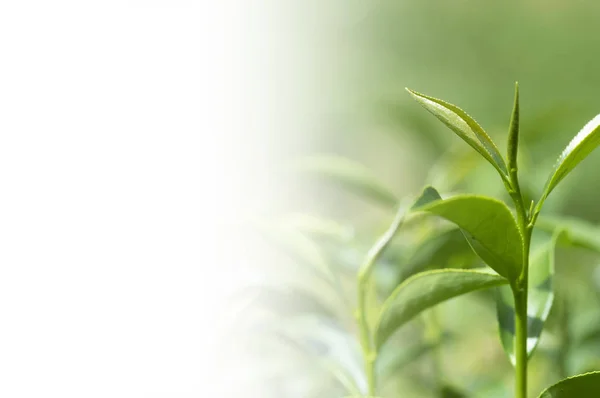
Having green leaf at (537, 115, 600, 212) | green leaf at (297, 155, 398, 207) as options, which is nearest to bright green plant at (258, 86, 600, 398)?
green leaf at (537, 115, 600, 212)

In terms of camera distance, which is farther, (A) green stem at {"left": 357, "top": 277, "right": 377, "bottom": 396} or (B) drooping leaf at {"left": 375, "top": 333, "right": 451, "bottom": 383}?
(B) drooping leaf at {"left": 375, "top": 333, "right": 451, "bottom": 383}

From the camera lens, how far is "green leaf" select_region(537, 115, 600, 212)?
380 mm

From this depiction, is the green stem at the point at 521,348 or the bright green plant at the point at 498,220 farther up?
the bright green plant at the point at 498,220

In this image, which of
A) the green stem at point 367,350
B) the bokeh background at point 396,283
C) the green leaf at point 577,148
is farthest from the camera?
the bokeh background at point 396,283

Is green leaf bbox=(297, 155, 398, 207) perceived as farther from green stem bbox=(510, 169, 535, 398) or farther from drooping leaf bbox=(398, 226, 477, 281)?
green stem bbox=(510, 169, 535, 398)

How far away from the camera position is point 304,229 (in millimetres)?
697

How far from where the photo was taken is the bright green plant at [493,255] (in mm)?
387

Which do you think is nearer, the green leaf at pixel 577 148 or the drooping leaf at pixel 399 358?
the green leaf at pixel 577 148

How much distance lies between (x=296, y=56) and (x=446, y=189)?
3018 mm

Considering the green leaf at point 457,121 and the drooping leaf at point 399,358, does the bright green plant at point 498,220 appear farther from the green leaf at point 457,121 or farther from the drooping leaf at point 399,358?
the drooping leaf at point 399,358

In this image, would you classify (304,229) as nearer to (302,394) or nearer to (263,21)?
(302,394)

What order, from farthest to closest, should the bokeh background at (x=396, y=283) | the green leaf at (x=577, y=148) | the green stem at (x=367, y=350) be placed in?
the bokeh background at (x=396, y=283), the green stem at (x=367, y=350), the green leaf at (x=577, y=148)

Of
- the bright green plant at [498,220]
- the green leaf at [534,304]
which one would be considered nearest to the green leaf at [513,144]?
the bright green plant at [498,220]

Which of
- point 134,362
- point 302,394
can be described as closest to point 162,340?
point 134,362
